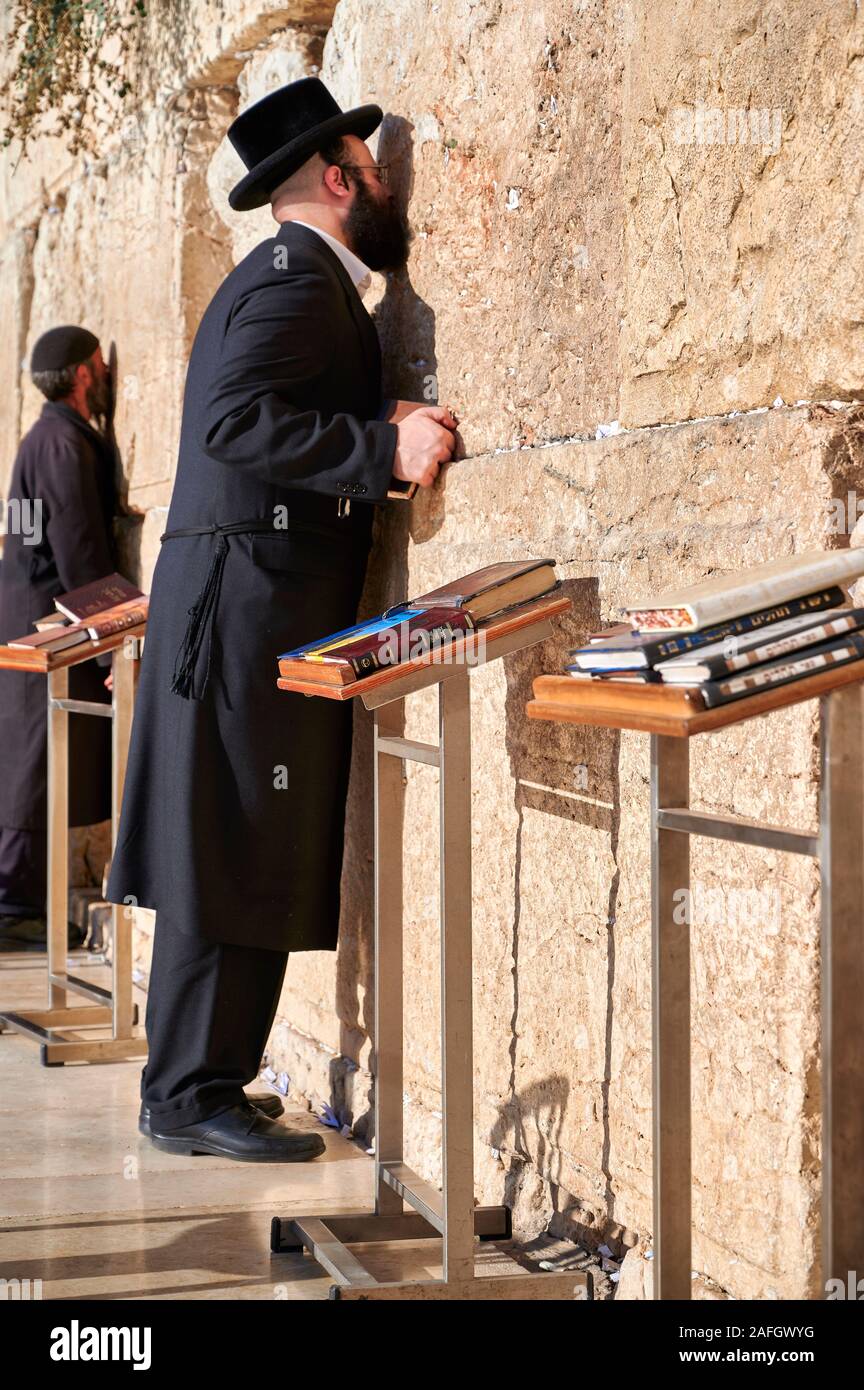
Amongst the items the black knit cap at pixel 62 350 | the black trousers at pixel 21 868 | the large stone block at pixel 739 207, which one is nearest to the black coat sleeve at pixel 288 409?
the large stone block at pixel 739 207

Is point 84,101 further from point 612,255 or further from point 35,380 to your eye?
point 612,255

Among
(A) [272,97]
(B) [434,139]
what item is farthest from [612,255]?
(A) [272,97]

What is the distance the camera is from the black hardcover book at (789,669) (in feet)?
5.68

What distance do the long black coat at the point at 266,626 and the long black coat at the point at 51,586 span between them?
6.38ft

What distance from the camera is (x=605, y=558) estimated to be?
270 cm

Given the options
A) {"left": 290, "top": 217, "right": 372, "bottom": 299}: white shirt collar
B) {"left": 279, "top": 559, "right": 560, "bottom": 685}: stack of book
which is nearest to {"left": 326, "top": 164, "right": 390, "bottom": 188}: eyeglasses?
{"left": 290, "top": 217, "right": 372, "bottom": 299}: white shirt collar

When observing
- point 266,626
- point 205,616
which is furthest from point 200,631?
point 266,626

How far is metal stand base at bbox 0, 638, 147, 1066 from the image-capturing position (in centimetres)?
414

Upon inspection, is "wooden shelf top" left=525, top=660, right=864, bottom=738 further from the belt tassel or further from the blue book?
the belt tassel

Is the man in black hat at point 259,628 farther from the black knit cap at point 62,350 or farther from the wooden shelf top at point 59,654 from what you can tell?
the black knit cap at point 62,350

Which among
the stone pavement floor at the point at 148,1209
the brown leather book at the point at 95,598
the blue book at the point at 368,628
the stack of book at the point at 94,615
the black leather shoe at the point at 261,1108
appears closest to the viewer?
the blue book at the point at 368,628

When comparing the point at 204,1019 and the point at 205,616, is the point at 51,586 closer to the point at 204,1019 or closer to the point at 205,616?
the point at 205,616
